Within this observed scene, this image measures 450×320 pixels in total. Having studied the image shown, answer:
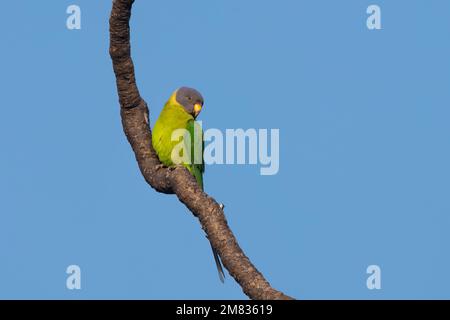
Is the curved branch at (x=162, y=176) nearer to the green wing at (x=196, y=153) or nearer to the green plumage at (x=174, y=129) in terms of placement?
the green plumage at (x=174, y=129)

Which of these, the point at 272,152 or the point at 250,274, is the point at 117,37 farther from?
the point at 250,274

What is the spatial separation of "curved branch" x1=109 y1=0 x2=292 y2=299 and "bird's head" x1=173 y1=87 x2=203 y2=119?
142 centimetres

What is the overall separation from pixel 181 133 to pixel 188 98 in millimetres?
580

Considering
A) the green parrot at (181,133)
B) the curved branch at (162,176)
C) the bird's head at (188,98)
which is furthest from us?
the bird's head at (188,98)

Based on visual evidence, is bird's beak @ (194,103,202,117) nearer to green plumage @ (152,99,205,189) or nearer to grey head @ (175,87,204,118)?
grey head @ (175,87,204,118)

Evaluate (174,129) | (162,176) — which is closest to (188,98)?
(174,129)

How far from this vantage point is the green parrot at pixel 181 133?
9.36 m

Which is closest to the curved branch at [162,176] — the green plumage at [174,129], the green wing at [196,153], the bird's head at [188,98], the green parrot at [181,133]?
the green parrot at [181,133]

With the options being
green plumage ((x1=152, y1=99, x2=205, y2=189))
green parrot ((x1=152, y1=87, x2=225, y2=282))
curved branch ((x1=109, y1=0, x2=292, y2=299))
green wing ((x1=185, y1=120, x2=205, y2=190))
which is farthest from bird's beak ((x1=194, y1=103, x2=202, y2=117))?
curved branch ((x1=109, y1=0, x2=292, y2=299))

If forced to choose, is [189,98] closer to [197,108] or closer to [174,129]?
[197,108]

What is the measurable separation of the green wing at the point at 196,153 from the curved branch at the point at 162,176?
1.09 meters
